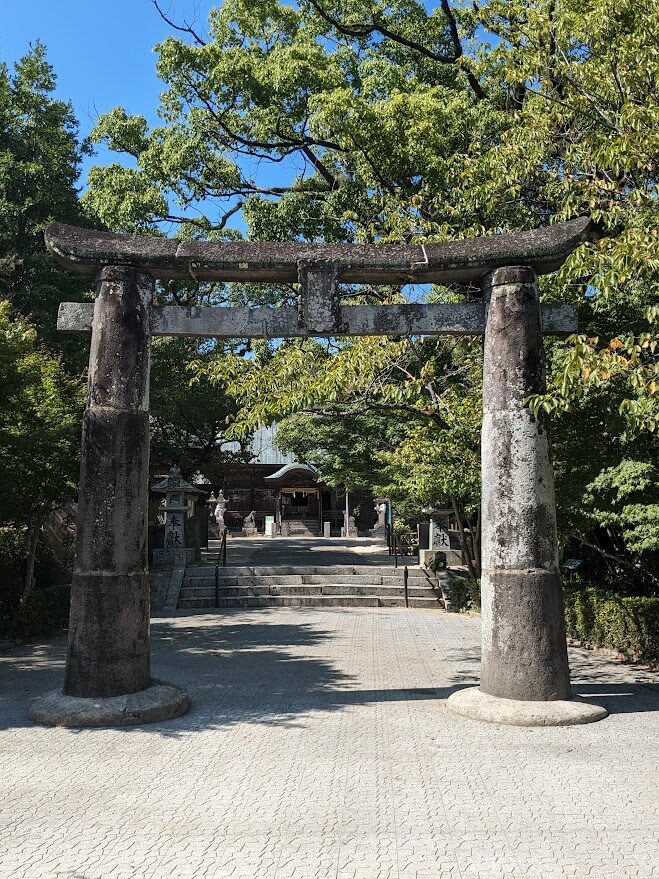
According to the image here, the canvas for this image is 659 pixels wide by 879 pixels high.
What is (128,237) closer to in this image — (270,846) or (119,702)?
(119,702)

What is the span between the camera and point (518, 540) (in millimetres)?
6781

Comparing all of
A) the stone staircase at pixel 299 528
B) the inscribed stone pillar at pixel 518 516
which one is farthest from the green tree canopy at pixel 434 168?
the stone staircase at pixel 299 528

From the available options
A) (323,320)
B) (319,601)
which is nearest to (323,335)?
(323,320)

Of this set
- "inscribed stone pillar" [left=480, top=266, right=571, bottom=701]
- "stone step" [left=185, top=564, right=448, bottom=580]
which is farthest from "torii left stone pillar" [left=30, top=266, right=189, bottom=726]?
"stone step" [left=185, top=564, right=448, bottom=580]

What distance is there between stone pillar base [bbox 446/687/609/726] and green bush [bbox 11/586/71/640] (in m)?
8.24

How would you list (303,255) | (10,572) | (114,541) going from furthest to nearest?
(10,572), (303,255), (114,541)

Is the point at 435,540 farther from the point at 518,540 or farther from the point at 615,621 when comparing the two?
the point at 518,540

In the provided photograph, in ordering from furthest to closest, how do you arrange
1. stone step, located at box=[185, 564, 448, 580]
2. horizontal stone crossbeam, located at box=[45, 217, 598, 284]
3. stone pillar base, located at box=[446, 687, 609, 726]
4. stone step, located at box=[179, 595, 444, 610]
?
stone step, located at box=[185, 564, 448, 580], stone step, located at box=[179, 595, 444, 610], horizontal stone crossbeam, located at box=[45, 217, 598, 284], stone pillar base, located at box=[446, 687, 609, 726]

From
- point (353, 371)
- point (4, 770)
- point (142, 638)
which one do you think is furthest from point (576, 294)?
point (4, 770)

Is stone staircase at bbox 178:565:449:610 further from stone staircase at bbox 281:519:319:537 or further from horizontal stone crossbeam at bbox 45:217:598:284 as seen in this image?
stone staircase at bbox 281:519:319:537

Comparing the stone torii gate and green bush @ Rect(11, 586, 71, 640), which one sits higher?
the stone torii gate

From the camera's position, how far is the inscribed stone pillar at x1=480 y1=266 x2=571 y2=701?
662cm

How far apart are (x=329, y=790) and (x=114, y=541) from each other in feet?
10.6

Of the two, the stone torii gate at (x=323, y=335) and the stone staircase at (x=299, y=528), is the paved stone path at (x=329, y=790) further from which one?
the stone staircase at (x=299, y=528)
